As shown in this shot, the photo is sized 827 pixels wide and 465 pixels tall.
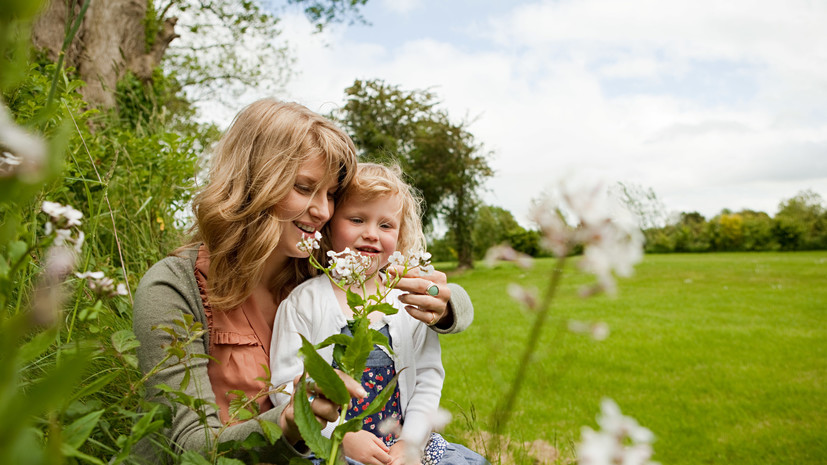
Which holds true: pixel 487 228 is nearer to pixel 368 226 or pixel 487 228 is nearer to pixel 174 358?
pixel 368 226

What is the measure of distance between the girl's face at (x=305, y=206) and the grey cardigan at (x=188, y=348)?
0.32 meters

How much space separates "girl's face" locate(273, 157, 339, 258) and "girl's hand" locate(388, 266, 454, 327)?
18.2 inches

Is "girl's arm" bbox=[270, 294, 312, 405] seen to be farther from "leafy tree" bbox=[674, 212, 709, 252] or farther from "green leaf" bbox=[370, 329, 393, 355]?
"leafy tree" bbox=[674, 212, 709, 252]

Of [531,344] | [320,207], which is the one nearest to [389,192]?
[320,207]

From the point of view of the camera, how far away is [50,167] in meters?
0.30

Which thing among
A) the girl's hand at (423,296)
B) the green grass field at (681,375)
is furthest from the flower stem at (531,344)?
the girl's hand at (423,296)

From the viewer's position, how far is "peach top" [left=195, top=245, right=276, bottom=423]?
175 cm

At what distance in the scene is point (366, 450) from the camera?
63.2 inches

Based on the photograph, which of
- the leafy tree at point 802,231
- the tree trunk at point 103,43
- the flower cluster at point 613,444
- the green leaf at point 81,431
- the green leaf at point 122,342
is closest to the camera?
the flower cluster at point 613,444

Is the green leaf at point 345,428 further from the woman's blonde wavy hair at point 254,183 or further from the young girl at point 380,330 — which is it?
the woman's blonde wavy hair at point 254,183

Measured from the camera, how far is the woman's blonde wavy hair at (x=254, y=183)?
183 centimetres

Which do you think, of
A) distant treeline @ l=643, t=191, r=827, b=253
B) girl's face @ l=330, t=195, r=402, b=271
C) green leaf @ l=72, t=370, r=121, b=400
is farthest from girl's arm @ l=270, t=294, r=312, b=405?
distant treeline @ l=643, t=191, r=827, b=253

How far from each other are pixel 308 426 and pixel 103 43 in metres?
5.58

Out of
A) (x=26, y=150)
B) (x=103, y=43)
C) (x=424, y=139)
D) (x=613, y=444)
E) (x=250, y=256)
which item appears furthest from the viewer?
(x=424, y=139)
